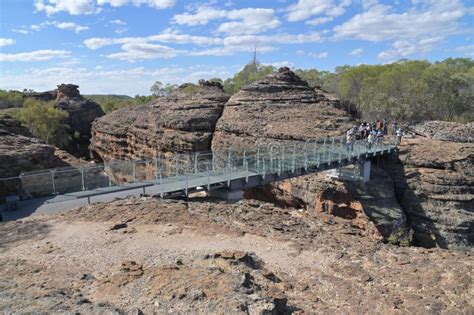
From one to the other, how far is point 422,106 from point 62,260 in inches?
1599

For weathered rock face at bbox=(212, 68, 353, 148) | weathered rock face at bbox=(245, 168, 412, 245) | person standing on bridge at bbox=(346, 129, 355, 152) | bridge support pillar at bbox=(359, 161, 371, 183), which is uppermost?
weathered rock face at bbox=(212, 68, 353, 148)

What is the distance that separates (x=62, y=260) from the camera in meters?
8.23

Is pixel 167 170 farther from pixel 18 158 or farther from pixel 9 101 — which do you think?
pixel 9 101

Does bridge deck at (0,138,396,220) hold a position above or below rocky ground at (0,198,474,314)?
above

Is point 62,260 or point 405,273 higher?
point 62,260

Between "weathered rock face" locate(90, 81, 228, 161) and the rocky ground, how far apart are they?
20.5 metres

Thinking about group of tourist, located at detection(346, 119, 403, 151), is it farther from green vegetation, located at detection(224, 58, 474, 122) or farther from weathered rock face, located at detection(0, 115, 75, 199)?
weathered rock face, located at detection(0, 115, 75, 199)

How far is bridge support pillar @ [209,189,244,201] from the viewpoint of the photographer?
1560 centimetres

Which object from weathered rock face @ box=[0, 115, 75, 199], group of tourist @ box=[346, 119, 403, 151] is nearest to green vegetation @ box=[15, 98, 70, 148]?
weathered rock face @ box=[0, 115, 75, 199]

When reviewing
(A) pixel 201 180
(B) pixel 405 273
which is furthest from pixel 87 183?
(B) pixel 405 273

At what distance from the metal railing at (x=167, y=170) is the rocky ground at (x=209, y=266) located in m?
2.78

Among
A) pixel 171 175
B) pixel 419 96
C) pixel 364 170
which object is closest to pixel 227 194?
pixel 171 175

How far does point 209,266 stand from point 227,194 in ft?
26.3

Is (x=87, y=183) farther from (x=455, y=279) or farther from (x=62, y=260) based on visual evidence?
(x=455, y=279)
